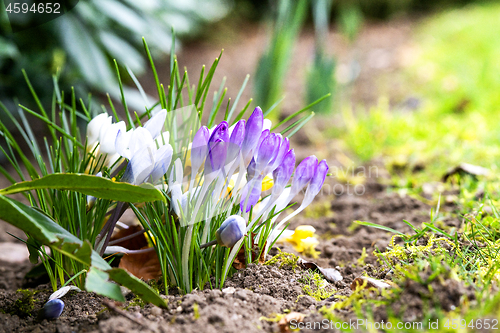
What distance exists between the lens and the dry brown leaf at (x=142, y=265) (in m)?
0.98

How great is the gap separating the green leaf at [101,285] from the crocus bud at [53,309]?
21cm

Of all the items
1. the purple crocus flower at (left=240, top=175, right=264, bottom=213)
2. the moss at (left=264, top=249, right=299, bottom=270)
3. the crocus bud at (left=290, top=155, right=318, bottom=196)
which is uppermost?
the crocus bud at (left=290, top=155, right=318, bottom=196)

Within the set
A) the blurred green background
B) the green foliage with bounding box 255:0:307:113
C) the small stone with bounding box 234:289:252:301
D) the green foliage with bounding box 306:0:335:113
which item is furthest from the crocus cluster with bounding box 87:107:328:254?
the green foliage with bounding box 306:0:335:113

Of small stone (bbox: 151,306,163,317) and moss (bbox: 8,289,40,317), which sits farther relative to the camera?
moss (bbox: 8,289,40,317)

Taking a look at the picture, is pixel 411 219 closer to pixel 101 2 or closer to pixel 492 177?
pixel 492 177

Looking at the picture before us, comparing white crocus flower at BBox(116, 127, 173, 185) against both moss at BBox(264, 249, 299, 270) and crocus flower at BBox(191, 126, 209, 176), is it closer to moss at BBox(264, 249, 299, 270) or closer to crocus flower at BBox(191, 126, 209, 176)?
crocus flower at BBox(191, 126, 209, 176)

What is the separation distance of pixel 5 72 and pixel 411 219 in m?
2.10

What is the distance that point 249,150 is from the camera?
78 centimetres

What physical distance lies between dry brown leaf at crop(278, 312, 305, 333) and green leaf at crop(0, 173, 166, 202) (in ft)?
1.00

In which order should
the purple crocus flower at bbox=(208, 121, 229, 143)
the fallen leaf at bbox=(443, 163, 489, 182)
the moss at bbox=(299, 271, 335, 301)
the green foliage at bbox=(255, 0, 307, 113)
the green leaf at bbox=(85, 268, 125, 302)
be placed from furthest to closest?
the green foliage at bbox=(255, 0, 307, 113) → the fallen leaf at bbox=(443, 163, 489, 182) → the moss at bbox=(299, 271, 335, 301) → the purple crocus flower at bbox=(208, 121, 229, 143) → the green leaf at bbox=(85, 268, 125, 302)

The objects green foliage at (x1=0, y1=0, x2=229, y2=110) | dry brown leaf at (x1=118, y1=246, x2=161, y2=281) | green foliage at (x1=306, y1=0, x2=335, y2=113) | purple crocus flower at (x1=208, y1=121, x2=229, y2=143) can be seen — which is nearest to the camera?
purple crocus flower at (x1=208, y1=121, x2=229, y2=143)

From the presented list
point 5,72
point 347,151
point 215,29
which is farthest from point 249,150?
point 215,29

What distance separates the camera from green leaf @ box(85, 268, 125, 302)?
2.09ft

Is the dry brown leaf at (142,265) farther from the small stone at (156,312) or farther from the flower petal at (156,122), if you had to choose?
the flower petal at (156,122)
